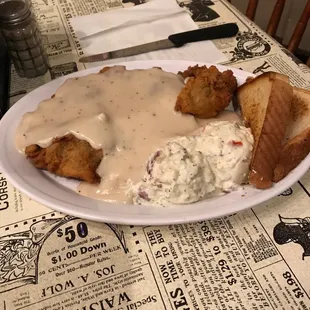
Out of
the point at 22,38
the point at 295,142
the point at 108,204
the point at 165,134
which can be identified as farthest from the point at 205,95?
the point at 22,38

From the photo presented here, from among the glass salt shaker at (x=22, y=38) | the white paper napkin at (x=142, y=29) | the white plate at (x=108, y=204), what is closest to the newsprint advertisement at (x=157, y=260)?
the white plate at (x=108, y=204)

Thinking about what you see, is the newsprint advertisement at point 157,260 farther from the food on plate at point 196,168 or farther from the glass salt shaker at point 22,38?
the glass salt shaker at point 22,38

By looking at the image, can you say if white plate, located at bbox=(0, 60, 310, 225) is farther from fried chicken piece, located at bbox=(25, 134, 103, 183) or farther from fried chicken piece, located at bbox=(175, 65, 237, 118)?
fried chicken piece, located at bbox=(175, 65, 237, 118)

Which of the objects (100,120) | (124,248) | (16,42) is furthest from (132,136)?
(16,42)

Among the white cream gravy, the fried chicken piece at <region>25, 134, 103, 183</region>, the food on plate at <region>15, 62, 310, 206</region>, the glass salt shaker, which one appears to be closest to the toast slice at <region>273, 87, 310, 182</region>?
the food on plate at <region>15, 62, 310, 206</region>

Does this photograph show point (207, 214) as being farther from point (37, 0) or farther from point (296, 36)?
point (37, 0)

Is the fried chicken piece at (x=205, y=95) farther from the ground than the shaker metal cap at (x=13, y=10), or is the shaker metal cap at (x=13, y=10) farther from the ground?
the shaker metal cap at (x=13, y=10)
